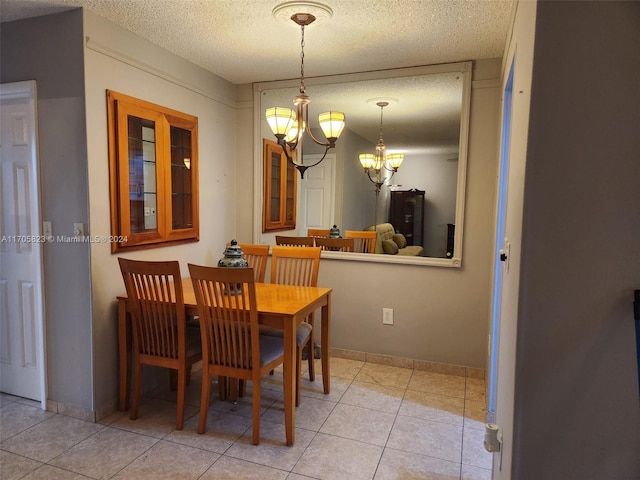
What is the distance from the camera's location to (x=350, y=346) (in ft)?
11.3

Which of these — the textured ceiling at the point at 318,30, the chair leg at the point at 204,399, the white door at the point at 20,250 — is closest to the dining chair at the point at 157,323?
the chair leg at the point at 204,399

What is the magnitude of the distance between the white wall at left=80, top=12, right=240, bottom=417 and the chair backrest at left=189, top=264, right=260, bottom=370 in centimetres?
68

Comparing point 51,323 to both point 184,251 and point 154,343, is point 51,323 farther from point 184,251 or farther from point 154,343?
point 184,251

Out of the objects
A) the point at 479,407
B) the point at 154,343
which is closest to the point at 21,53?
the point at 154,343

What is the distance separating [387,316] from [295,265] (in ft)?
2.91

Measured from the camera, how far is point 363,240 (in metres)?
3.37

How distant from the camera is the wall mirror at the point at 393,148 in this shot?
3059 millimetres

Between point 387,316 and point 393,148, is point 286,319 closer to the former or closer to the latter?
point 387,316

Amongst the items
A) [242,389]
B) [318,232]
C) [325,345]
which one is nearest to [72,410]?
[242,389]

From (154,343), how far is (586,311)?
2186mm

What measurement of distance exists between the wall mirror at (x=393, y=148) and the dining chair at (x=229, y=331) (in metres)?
1.41

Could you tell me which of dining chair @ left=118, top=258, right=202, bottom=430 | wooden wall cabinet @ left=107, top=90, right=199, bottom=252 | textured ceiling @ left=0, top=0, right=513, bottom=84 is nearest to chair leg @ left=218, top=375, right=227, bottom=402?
dining chair @ left=118, top=258, right=202, bottom=430

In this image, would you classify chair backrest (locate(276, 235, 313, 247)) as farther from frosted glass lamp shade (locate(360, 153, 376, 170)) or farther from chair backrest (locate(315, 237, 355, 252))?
frosted glass lamp shade (locate(360, 153, 376, 170))

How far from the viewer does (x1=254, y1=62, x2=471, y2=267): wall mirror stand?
3.06 m
